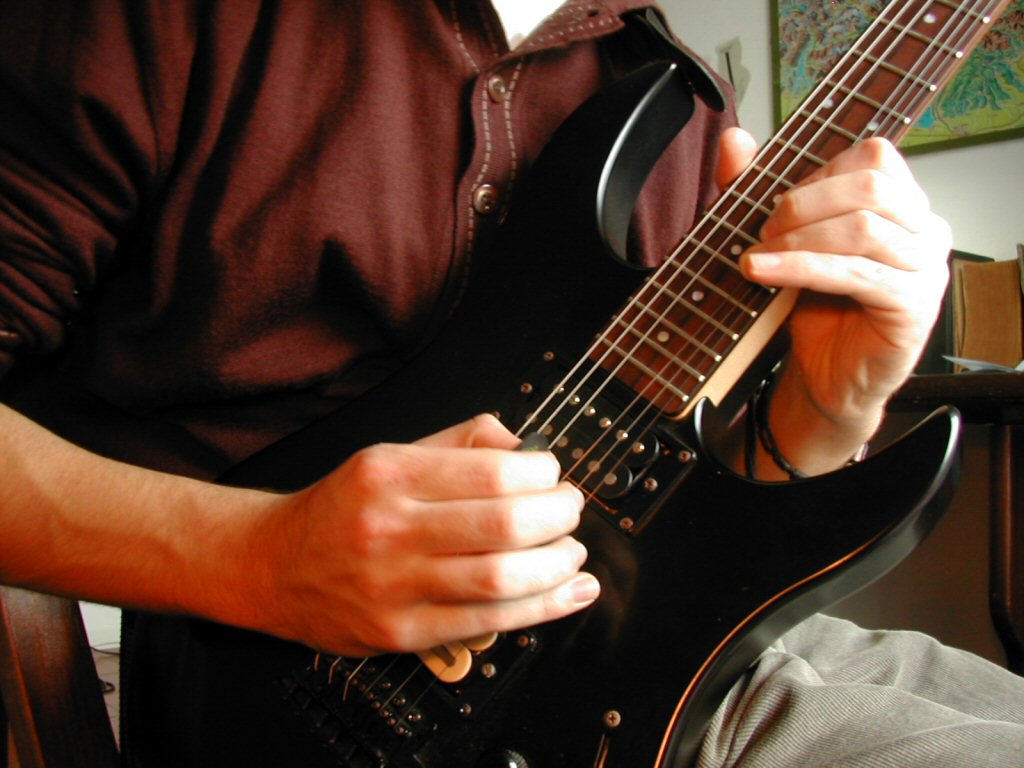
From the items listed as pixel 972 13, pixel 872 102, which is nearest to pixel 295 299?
pixel 872 102

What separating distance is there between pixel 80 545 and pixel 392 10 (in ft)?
1.72

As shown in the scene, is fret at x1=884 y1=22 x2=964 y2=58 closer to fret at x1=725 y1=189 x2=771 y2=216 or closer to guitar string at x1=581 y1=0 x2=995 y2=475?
guitar string at x1=581 y1=0 x2=995 y2=475

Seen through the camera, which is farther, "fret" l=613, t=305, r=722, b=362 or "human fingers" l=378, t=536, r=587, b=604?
"fret" l=613, t=305, r=722, b=362

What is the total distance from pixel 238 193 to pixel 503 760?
480 mm

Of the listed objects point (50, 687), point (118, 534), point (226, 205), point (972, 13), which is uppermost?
point (972, 13)

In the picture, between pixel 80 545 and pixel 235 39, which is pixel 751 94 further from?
pixel 80 545

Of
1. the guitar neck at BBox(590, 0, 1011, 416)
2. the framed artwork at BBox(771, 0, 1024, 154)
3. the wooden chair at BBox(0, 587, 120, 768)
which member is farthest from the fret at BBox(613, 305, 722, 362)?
the framed artwork at BBox(771, 0, 1024, 154)

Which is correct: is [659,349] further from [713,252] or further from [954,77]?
[954,77]

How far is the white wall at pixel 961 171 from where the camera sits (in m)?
1.61

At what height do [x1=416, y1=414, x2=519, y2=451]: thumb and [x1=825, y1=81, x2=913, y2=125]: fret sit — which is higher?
[x1=825, y1=81, x2=913, y2=125]: fret

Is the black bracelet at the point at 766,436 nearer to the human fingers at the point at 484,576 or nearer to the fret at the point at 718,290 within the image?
the fret at the point at 718,290

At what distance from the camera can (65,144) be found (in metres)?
0.52

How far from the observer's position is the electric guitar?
421mm

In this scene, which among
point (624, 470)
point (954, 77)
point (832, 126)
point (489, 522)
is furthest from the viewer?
point (954, 77)
